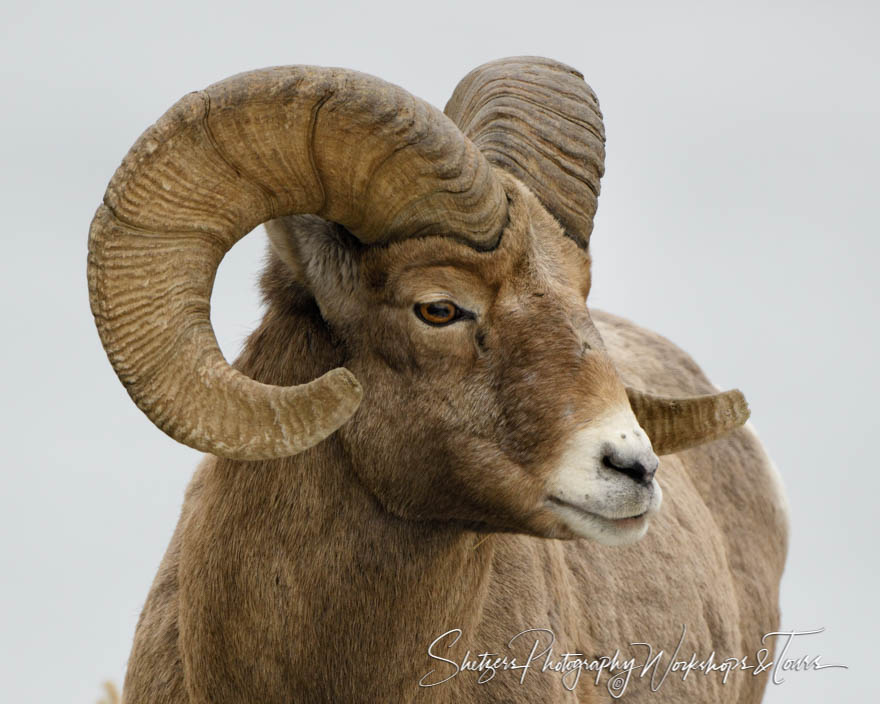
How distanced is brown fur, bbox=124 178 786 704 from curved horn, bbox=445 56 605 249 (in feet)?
0.88

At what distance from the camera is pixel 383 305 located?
16.6 feet

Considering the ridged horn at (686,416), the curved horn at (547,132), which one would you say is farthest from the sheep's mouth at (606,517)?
the curved horn at (547,132)

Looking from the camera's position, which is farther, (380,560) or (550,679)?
(550,679)

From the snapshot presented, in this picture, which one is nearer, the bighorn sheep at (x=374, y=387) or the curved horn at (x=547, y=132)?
the bighorn sheep at (x=374, y=387)

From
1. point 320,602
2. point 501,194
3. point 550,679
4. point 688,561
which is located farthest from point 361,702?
point 688,561

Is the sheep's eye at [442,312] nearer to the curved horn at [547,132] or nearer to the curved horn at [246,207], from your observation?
the curved horn at [246,207]

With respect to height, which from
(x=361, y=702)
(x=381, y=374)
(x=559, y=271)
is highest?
(x=559, y=271)

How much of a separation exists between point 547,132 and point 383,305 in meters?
1.27

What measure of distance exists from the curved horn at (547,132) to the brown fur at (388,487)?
269mm

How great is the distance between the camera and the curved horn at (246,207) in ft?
14.8

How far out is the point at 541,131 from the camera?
5762 mm

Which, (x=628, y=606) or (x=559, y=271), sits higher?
(x=559, y=271)

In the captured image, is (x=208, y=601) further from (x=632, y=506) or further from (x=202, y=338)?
(x=632, y=506)

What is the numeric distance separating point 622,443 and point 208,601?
6.19 ft
